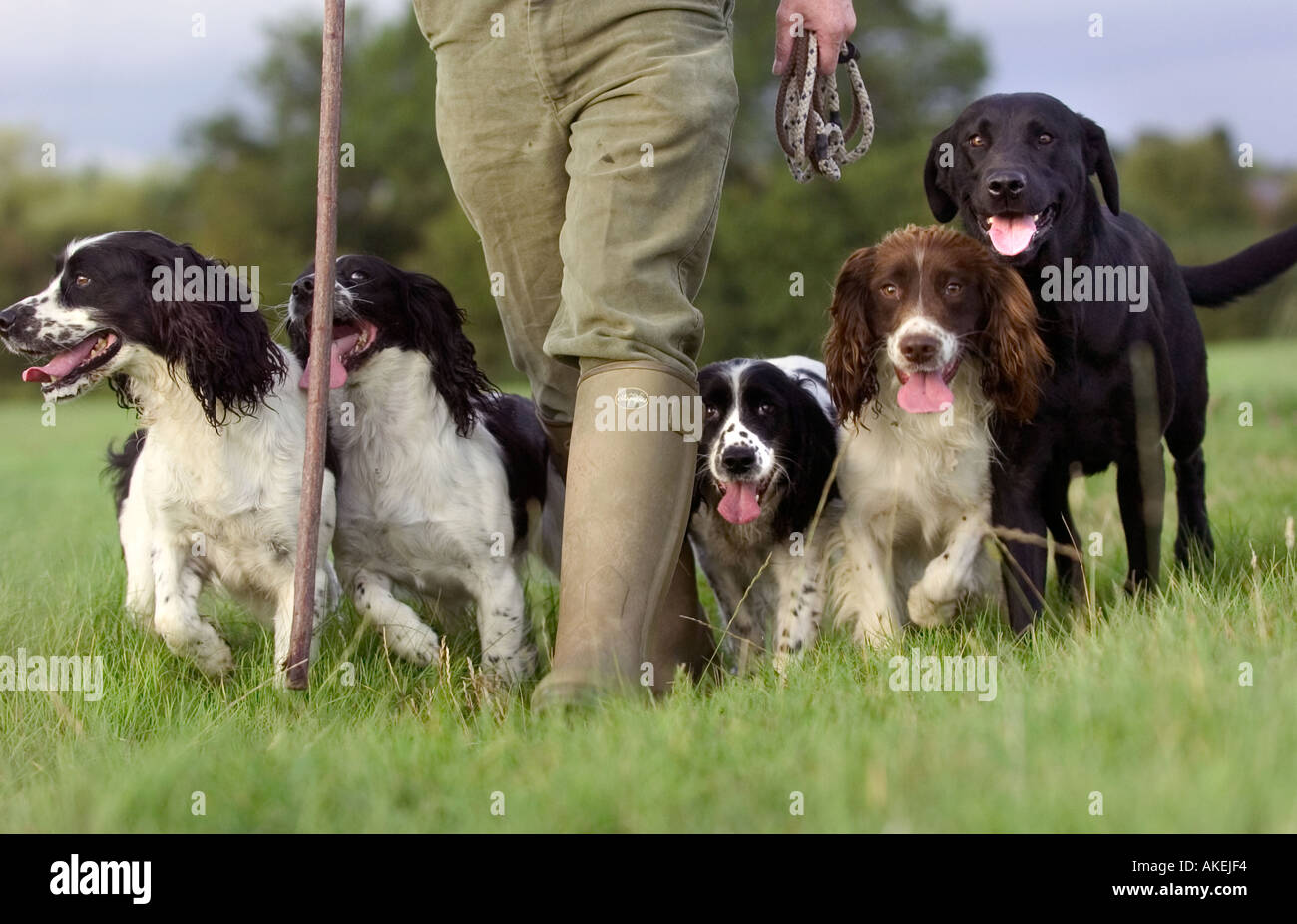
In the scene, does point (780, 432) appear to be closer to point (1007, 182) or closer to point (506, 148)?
point (1007, 182)

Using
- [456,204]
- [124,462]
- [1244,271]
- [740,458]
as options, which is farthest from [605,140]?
[456,204]

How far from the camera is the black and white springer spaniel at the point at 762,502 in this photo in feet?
14.6

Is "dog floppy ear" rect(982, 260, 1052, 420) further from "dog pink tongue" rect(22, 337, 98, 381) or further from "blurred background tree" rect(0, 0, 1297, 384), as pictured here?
"blurred background tree" rect(0, 0, 1297, 384)

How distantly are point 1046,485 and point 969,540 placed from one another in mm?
285

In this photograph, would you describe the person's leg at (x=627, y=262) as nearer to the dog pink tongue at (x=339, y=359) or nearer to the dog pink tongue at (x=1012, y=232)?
the dog pink tongue at (x=1012, y=232)

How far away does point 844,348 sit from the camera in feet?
14.6

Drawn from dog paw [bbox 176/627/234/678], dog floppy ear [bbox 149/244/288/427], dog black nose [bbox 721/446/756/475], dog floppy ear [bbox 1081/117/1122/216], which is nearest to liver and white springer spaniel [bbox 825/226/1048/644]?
dog black nose [bbox 721/446/756/475]

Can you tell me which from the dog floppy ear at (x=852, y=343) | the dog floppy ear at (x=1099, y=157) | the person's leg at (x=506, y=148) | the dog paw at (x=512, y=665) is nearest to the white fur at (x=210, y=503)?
the dog paw at (x=512, y=665)

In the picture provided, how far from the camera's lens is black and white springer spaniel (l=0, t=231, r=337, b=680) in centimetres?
411

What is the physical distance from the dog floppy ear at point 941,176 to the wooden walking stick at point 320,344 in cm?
182

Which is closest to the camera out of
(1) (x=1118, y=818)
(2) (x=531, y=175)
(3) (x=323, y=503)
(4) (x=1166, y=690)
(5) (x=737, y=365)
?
(1) (x=1118, y=818)

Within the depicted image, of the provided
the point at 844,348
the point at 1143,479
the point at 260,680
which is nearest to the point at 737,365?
the point at 844,348
